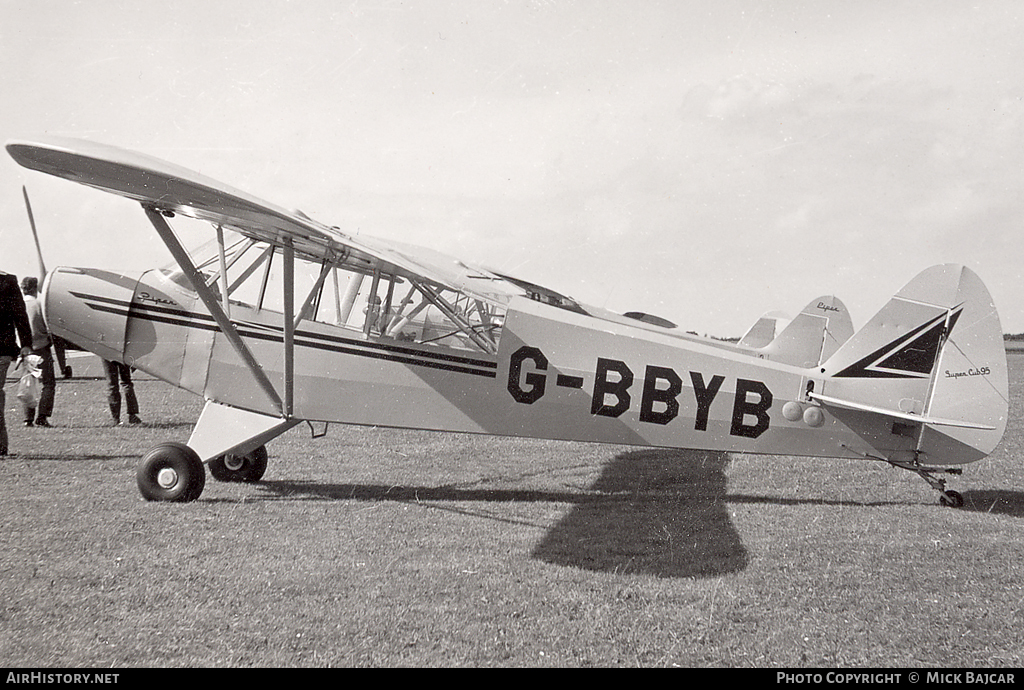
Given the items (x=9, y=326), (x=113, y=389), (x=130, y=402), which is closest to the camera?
(x=9, y=326)

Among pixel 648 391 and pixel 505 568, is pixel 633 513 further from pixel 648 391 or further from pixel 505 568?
pixel 505 568

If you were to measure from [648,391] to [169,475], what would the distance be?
3.63 meters

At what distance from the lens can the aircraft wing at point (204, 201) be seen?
4.10 meters

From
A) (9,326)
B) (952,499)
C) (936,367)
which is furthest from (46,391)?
(952,499)

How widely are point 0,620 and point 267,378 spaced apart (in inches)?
104

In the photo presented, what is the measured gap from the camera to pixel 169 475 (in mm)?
5625

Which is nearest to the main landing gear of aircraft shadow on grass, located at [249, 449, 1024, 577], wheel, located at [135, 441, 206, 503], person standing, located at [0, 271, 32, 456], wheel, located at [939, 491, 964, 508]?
wheel, located at [135, 441, 206, 503]

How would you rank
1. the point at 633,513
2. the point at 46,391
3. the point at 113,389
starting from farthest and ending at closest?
the point at 113,389
the point at 46,391
the point at 633,513

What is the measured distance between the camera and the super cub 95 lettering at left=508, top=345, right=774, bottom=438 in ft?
19.2

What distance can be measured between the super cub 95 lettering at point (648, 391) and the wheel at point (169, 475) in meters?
2.44

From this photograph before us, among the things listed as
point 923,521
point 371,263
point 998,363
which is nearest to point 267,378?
point 371,263

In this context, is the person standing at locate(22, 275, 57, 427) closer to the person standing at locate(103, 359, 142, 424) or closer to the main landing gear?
the person standing at locate(103, 359, 142, 424)
